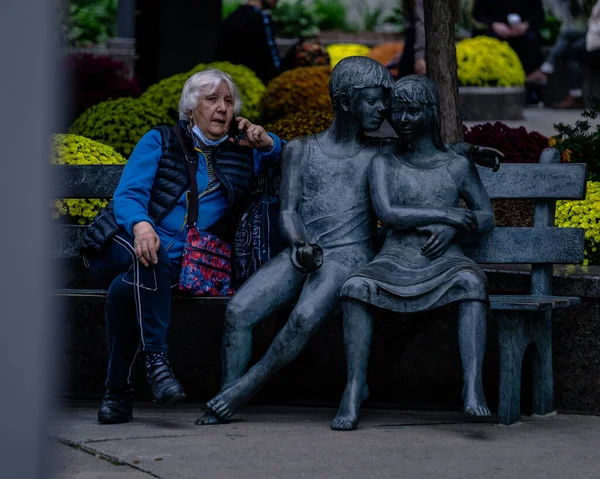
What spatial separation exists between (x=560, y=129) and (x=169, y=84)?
10.9ft

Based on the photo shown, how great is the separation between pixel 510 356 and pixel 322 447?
85 cm

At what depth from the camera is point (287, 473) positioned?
A: 11.4 feet

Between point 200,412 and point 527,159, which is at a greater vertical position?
point 527,159

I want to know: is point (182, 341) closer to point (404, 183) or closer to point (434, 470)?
point (404, 183)

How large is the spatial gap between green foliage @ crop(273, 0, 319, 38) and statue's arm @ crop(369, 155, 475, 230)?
Result: 14243mm

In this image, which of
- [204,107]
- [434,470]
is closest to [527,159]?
[204,107]

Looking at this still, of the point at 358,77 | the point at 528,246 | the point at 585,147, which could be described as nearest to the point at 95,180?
the point at 358,77

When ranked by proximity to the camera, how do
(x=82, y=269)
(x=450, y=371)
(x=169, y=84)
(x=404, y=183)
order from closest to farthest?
(x=404, y=183), (x=450, y=371), (x=82, y=269), (x=169, y=84)

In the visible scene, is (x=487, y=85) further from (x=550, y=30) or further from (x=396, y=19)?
(x=396, y=19)

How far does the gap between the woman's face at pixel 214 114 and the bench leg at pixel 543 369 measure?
1.48 metres

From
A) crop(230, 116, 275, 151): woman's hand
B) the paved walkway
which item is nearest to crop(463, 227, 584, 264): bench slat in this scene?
the paved walkway

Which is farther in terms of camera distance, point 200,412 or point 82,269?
point 82,269

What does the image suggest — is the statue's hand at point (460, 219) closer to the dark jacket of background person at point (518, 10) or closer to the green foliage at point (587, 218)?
the green foliage at point (587, 218)

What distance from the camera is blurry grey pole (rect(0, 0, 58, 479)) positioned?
974 mm
